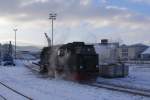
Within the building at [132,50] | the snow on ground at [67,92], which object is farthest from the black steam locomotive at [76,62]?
the building at [132,50]

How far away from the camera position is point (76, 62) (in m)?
31.5

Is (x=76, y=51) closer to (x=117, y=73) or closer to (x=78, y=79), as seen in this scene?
(x=78, y=79)

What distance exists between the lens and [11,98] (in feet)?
65.3

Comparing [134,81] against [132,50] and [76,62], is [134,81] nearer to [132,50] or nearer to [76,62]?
[76,62]

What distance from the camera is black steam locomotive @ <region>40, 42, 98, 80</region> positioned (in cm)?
3130

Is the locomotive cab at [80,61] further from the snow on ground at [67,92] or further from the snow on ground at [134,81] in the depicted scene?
the snow on ground at [67,92]

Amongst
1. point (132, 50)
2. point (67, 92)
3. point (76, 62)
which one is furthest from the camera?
point (132, 50)

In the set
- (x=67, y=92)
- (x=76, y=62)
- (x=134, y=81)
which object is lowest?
(x=67, y=92)

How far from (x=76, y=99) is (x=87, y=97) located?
1.02m

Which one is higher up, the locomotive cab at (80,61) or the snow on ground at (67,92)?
the locomotive cab at (80,61)

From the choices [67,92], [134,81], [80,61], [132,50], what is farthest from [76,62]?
[132,50]

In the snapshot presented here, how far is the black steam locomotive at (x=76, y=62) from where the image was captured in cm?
3130

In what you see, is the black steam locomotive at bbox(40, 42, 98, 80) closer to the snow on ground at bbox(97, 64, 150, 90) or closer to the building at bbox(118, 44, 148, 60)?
the snow on ground at bbox(97, 64, 150, 90)

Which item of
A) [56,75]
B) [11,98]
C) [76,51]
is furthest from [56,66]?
[11,98]
